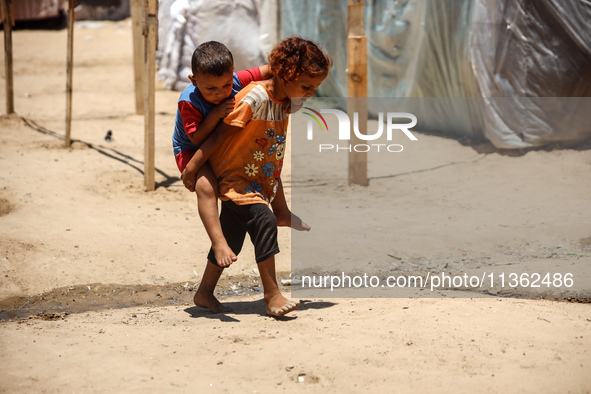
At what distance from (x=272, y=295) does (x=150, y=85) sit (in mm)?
2993

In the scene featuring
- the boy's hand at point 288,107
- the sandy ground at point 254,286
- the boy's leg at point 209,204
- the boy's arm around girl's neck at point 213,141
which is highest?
the boy's hand at point 288,107

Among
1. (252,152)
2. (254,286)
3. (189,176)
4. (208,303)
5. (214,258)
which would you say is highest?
(252,152)

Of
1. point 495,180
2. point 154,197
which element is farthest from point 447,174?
point 154,197

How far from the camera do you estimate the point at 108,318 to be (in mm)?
3184

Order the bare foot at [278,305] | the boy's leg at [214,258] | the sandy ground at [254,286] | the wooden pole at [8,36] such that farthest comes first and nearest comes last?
the wooden pole at [8,36] → the boy's leg at [214,258] → the bare foot at [278,305] → the sandy ground at [254,286]

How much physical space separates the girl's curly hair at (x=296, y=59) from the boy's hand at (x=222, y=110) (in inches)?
10.5

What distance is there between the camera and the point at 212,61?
2592 millimetres

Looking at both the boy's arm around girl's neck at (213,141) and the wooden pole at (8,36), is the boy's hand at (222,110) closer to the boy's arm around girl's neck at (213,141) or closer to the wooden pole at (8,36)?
the boy's arm around girl's neck at (213,141)

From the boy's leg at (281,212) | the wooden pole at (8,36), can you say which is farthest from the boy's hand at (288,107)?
the wooden pole at (8,36)

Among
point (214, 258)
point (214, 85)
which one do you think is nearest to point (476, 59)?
point (214, 258)

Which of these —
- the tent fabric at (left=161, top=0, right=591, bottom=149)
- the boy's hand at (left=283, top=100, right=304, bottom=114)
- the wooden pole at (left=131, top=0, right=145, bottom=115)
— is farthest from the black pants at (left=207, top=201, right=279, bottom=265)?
the wooden pole at (left=131, top=0, right=145, bottom=115)

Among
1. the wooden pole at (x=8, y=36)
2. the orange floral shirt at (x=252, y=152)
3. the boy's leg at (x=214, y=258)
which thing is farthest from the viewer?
the wooden pole at (x=8, y=36)

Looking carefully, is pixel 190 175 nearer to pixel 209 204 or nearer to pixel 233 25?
pixel 209 204

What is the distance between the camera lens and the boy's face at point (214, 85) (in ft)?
8.63
